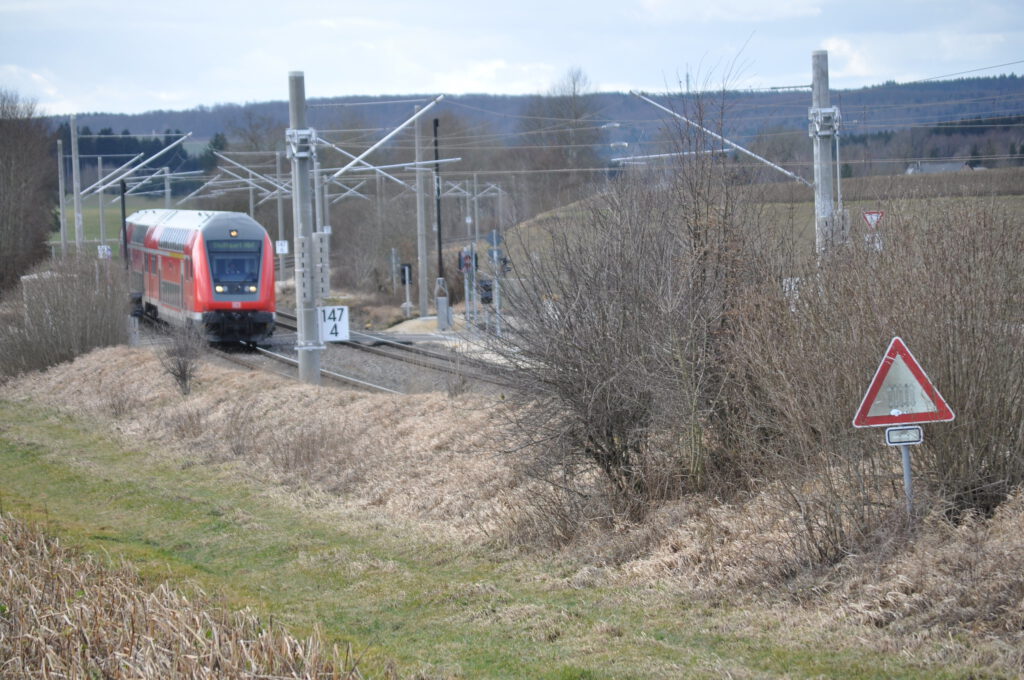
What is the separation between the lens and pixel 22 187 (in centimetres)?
5462

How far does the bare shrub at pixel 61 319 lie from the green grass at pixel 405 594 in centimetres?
1385

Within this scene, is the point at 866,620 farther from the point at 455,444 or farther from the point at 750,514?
the point at 455,444

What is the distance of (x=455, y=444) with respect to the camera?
15.9 metres

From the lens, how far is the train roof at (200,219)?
32.8m

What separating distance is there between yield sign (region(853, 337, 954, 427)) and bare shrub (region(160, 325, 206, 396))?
17.2 m

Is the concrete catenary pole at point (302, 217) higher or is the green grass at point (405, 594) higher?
the concrete catenary pole at point (302, 217)

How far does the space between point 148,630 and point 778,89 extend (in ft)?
50.1

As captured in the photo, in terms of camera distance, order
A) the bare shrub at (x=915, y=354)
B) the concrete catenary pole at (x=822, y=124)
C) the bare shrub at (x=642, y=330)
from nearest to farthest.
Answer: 1. the bare shrub at (x=915, y=354)
2. the bare shrub at (x=642, y=330)
3. the concrete catenary pole at (x=822, y=124)

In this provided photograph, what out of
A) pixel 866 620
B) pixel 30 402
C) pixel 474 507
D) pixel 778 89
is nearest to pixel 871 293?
pixel 866 620

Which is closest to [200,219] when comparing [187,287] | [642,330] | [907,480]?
[187,287]

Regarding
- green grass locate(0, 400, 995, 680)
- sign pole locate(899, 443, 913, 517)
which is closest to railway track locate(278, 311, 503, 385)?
green grass locate(0, 400, 995, 680)

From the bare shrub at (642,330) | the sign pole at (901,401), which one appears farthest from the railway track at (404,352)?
the sign pole at (901,401)

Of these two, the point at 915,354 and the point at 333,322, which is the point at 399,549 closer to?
the point at 915,354

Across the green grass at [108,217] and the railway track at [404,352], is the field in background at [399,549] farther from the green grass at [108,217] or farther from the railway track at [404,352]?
the green grass at [108,217]
